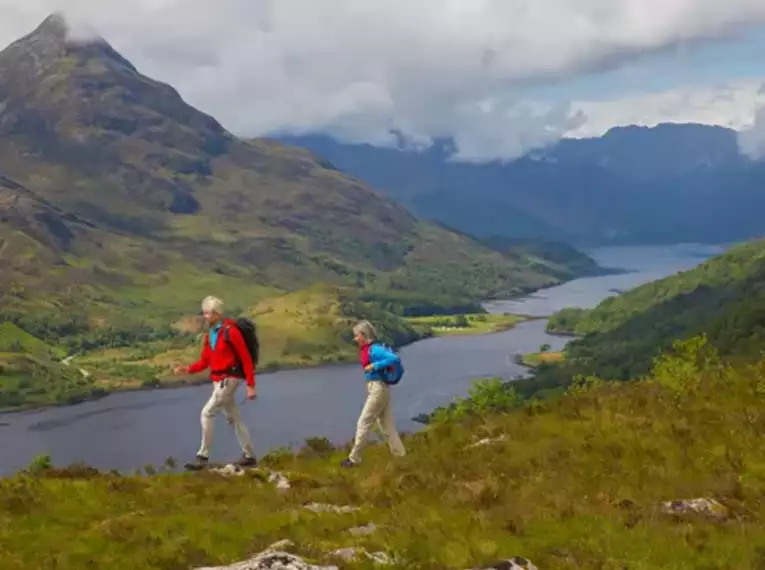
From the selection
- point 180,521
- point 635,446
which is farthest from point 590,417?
point 180,521

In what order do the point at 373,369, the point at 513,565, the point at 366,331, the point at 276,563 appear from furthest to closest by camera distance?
the point at 366,331 < the point at 373,369 < the point at 513,565 < the point at 276,563

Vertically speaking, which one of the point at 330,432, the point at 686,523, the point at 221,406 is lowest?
the point at 330,432

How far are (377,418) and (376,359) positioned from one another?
195 centimetres

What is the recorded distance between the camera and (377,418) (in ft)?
77.5

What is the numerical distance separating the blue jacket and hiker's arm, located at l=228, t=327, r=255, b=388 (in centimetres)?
289

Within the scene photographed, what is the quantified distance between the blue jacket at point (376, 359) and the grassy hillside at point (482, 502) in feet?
7.27

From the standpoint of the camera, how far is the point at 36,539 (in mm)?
14266

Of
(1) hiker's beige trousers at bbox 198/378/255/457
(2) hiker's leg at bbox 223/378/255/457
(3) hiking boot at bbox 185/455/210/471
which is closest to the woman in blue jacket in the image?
(2) hiker's leg at bbox 223/378/255/457

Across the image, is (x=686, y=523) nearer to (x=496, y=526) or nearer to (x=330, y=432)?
(x=496, y=526)

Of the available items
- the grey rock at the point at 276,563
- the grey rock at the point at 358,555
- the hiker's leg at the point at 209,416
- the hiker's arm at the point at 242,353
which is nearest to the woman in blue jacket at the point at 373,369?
the hiker's arm at the point at 242,353

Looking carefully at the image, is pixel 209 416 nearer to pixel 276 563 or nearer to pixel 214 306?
pixel 214 306

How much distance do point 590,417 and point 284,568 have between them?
50.6ft

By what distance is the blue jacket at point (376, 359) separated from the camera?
73.9ft

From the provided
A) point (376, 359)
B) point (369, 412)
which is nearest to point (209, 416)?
point (369, 412)
